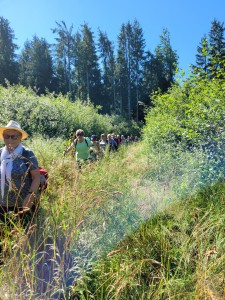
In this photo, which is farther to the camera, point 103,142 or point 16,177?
point 103,142

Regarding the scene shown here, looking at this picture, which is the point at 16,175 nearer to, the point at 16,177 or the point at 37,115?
the point at 16,177

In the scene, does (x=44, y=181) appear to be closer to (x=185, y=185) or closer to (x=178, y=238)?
(x=178, y=238)

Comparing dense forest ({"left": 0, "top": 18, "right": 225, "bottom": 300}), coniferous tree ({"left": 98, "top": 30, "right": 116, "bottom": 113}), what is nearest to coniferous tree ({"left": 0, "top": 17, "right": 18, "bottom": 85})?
coniferous tree ({"left": 98, "top": 30, "right": 116, "bottom": 113})

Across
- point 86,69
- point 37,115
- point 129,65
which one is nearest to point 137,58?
point 129,65

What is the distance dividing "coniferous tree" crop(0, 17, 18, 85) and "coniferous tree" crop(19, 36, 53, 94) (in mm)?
2206

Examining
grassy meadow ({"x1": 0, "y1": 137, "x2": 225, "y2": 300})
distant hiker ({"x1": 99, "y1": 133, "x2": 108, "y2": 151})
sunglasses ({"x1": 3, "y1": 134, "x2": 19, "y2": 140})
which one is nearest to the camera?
grassy meadow ({"x1": 0, "y1": 137, "x2": 225, "y2": 300})

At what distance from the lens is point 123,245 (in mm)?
2850

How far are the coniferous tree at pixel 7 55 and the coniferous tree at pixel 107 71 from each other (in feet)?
53.6

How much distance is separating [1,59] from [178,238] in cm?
5119

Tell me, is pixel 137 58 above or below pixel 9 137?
above

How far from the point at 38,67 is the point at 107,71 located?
44.0 feet

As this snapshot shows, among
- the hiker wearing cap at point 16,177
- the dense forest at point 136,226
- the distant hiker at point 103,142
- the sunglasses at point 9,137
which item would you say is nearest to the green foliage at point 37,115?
the dense forest at point 136,226

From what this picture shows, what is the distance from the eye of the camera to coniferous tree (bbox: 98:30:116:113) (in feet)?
173

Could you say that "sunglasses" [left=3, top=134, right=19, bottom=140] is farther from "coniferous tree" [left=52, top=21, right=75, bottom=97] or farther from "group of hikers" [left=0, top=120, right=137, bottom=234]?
"coniferous tree" [left=52, top=21, right=75, bottom=97]
